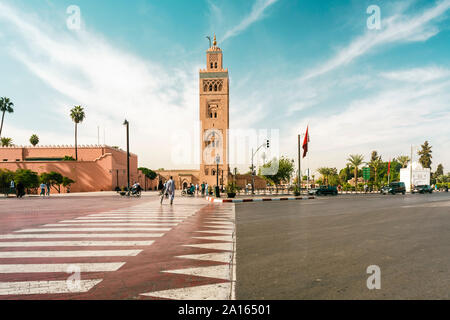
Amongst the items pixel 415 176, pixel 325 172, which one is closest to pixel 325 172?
pixel 325 172

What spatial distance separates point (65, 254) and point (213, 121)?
6564 centimetres

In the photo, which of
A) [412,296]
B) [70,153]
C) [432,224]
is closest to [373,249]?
[412,296]

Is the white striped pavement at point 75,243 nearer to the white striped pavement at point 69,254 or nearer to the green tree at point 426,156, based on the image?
the white striped pavement at point 69,254

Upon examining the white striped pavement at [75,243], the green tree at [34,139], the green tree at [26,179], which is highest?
the green tree at [34,139]

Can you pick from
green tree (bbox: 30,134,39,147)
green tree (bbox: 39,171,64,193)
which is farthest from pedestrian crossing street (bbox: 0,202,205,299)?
green tree (bbox: 30,134,39,147)

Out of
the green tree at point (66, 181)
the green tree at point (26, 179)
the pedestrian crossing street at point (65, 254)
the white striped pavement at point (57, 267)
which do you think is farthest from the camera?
the green tree at point (66, 181)

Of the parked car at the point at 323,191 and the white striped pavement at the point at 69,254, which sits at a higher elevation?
the white striped pavement at the point at 69,254

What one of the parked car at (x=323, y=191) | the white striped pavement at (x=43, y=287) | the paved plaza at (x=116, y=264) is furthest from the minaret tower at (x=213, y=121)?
the white striped pavement at (x=43, y=287)

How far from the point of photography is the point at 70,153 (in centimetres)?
6266

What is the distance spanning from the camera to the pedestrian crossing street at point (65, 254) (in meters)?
3.54

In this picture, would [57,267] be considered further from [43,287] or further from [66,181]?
[66,181]

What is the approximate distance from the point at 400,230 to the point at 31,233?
9601mm
